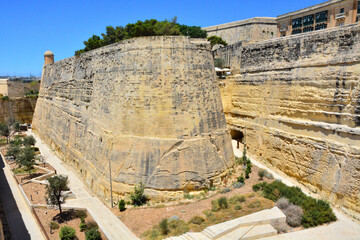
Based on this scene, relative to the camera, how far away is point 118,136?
13266 millimetres

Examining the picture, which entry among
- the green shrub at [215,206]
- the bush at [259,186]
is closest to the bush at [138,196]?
the green shrub at [215,206]

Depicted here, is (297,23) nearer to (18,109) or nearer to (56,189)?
(56,189)

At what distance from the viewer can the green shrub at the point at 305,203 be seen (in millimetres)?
9945

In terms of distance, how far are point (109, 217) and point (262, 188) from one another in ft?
23.1

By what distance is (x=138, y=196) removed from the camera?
1223 cm

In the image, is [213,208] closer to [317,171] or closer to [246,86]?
[317,171]

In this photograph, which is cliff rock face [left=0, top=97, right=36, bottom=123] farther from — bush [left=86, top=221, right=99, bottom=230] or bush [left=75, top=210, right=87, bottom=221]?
bush [left=86, top=221, right=99, bottom=230]

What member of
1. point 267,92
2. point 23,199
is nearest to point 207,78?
point 267,92

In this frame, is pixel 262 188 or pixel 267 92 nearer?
pixel 262 188

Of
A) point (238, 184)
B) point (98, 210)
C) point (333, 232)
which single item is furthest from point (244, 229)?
point (98, 210)

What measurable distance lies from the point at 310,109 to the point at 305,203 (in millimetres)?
4574

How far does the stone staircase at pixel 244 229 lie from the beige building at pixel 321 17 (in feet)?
67.8

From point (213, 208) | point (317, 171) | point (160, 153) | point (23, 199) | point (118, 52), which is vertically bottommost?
point (23, 199)

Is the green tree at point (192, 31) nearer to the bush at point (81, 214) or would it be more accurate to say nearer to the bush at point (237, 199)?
the bush at point (237, 199)
